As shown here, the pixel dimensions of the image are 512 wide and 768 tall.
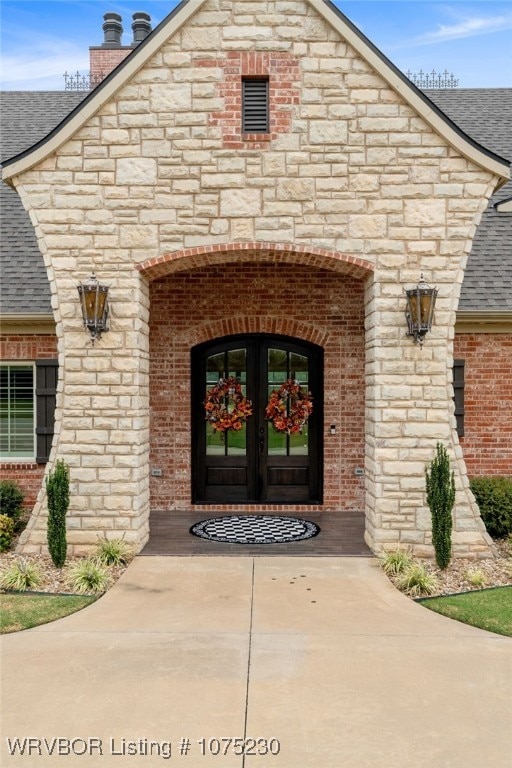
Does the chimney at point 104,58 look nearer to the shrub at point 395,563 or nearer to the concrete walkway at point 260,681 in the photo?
the concrete walkway at point 260,681

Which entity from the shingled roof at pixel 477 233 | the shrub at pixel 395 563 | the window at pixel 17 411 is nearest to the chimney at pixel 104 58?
the shingled roof at pixel 477 233

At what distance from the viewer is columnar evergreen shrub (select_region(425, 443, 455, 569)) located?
7094 mm

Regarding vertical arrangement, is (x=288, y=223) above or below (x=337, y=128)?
below

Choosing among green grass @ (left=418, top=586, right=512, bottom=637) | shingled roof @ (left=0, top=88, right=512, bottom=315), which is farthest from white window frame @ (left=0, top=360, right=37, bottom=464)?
green grass @ (left=418, top=586, right=512, bottom=637)

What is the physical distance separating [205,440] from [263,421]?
1017 mm

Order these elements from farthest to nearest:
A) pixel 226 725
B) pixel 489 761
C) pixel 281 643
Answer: pixel 281 643, pixel 226 725, pixel 489 761

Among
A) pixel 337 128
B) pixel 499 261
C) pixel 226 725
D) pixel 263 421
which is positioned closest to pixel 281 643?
pixel 226 725

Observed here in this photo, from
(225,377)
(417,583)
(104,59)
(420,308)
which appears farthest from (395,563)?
(104,59)

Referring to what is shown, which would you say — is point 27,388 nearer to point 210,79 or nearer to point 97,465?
point 97,465

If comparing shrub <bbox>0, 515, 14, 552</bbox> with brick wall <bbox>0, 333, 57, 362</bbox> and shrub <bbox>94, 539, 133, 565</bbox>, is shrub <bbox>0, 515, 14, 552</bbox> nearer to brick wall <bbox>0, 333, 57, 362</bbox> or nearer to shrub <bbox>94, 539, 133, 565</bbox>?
shrub <bbox>94, 539, 133, 565</bbox>

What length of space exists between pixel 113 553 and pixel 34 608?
1375 millimetres

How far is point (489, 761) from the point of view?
362 cm

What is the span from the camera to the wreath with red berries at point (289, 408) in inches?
391

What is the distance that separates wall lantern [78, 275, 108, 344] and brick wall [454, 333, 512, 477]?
548 centimetres
